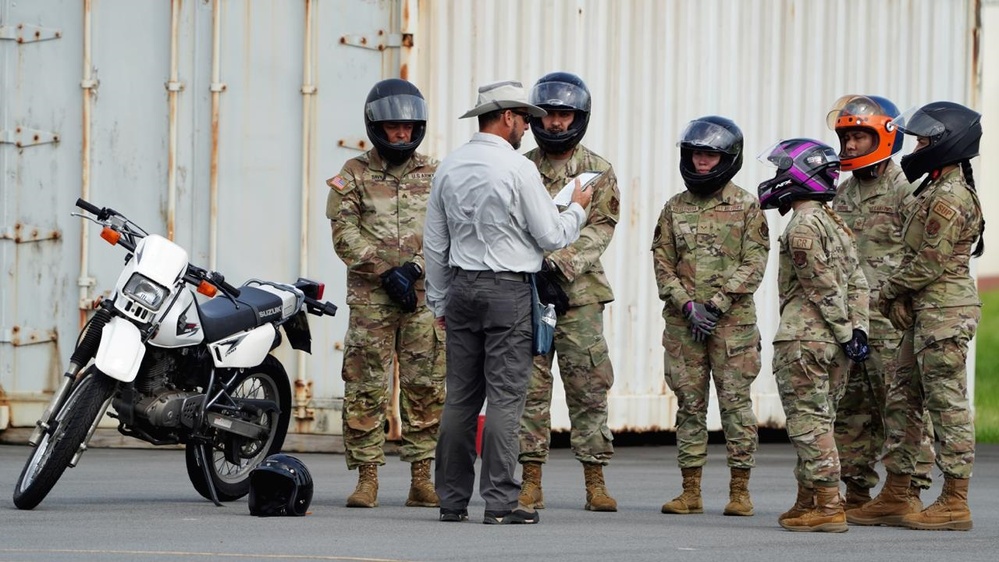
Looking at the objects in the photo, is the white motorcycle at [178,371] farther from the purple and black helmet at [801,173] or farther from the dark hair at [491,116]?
the purple and black helmet at [801,173]

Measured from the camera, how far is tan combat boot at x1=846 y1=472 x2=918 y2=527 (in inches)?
343

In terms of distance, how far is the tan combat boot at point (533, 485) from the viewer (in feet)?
29.7

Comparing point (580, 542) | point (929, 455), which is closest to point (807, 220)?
point (929, 455)

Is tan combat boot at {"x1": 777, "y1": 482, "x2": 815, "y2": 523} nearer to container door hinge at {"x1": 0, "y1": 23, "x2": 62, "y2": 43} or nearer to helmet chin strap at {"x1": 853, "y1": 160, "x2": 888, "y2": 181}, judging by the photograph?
helmet chin strap at {"x1": 853, "y1": 160, "x2": 888, "y2": 181}

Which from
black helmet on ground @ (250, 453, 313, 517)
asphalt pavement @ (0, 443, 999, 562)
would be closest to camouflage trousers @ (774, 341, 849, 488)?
asphalt pavement @ (0, 443, 999, 562)

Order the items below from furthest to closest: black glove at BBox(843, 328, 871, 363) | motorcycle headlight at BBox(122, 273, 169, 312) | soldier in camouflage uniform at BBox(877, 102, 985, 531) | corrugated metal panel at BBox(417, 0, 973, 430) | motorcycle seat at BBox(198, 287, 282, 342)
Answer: corrugated metal panel at BBox(417, 0, 973, 430)
motorcycle seat at BBox(198, 287, 282, 342)
motorcycle headlight at BBox(122, 273, 169, 312)
soldier in camouflage uniform at BBox(877, 102, 985, 531)
black glove at BBox(843, 328, 871, 363)

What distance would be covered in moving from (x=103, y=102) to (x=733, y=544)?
6.25 meters

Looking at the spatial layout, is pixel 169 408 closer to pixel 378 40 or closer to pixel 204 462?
pixel 204 462

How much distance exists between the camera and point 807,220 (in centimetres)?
833

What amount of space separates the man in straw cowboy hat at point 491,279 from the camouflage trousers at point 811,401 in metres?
1.21

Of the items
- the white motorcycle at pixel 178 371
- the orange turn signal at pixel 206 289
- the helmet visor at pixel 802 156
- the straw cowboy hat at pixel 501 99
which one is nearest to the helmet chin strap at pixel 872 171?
the helmet visor at pixel 802 156

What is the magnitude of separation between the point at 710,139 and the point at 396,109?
1657 mm

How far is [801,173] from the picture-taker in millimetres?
8398

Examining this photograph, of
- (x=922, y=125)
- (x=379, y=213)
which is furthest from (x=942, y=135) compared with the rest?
(x=379, y=213)
